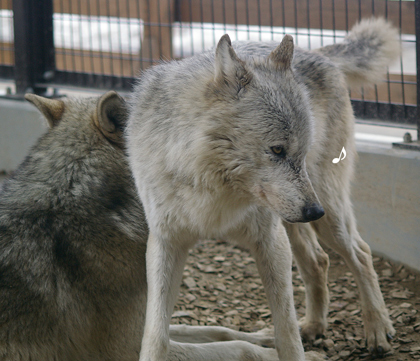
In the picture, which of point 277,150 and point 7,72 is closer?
point 277,150

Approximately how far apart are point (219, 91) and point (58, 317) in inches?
61.0

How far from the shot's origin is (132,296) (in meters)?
3.17

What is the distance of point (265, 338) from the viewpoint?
12.4ft

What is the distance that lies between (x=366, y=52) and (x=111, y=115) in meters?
1.86

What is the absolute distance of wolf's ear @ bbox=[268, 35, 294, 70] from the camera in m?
2.64

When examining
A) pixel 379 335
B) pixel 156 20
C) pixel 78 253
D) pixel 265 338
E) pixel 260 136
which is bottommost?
pixel 265 338

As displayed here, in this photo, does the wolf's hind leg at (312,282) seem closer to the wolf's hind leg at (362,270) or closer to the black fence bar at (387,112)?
the wolf's hind leg at (362,270)

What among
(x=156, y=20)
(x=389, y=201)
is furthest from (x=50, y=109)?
(x=156, y=20)

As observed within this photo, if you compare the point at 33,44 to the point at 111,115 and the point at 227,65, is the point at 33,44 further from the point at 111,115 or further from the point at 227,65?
the point at 227,65

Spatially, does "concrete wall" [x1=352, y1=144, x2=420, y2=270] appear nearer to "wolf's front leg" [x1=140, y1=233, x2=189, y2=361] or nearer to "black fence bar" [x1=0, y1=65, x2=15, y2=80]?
"wolf's front leg" [x1=140, y1=233, x2=189, y2=361]

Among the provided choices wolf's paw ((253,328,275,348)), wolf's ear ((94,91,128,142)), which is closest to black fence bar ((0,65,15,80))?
wolf's ear ((94,91,128,142))

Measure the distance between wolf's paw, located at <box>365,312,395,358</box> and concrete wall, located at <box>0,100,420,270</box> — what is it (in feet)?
2.71

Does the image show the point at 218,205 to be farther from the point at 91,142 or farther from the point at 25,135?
the point at 25,135

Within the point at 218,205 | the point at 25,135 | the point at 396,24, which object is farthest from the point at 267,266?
the point at 25,135
